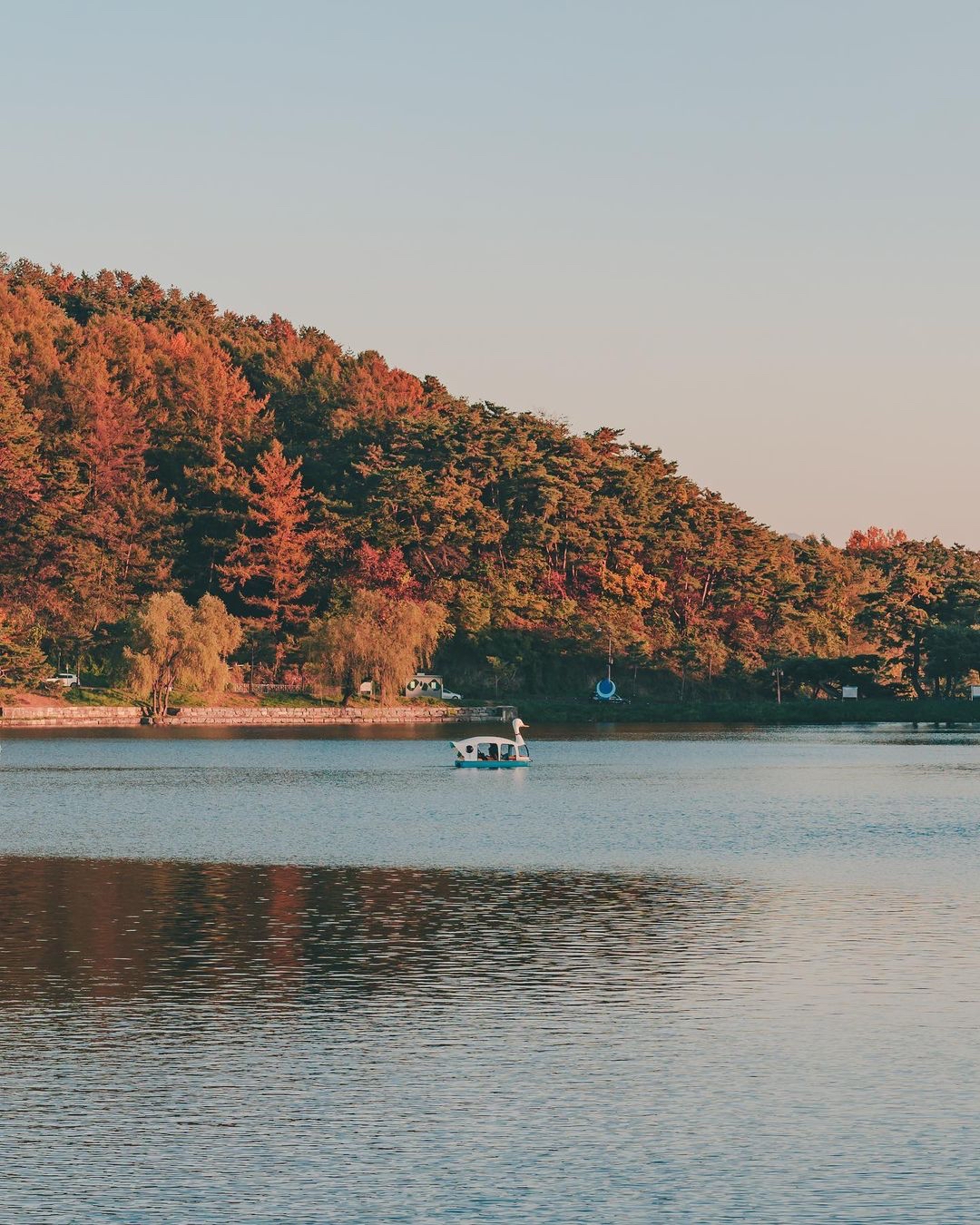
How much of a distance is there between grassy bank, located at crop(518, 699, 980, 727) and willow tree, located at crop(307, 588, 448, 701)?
1335 centimetres

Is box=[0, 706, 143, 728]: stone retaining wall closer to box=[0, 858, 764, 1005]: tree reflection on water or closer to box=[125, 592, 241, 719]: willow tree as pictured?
box=[125, 592, 241, 719]: willow tree

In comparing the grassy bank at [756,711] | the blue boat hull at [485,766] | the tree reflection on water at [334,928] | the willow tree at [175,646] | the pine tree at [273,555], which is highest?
the pine tree at [273,555]

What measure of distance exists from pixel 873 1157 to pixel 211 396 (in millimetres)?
142972

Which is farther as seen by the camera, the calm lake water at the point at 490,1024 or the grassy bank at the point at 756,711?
the grassy bank at the point at 756,711

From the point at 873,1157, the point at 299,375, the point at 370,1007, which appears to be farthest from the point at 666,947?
the point at 299,375

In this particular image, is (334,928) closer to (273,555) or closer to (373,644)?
(373,644)

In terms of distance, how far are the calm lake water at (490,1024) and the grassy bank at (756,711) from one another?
79380mm

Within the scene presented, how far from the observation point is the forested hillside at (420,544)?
12756 centimetres

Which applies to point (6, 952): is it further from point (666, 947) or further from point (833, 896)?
point (833, 896)

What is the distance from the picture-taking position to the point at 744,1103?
1591cm

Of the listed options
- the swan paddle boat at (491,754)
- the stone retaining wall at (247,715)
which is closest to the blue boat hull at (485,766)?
the swan paddle boat at (491,754)

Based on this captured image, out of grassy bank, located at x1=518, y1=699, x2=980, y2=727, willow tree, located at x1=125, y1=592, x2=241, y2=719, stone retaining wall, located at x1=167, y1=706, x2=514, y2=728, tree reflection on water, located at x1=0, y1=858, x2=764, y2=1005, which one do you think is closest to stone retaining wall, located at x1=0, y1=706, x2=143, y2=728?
stone retaining wall, located at x1=167, y1=706, x2=514, y2=728

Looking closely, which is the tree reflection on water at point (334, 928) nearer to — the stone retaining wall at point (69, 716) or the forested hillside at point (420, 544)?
the stone retaining wall at point (69, 716)

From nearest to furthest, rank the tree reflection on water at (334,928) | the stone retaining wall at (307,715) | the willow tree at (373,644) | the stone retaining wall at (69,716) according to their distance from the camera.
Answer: the tree reflection on water at (334,928), the stone retaining wall at (69,716), the stone retaining wall at (307,715), the willow tree at (373,644)
